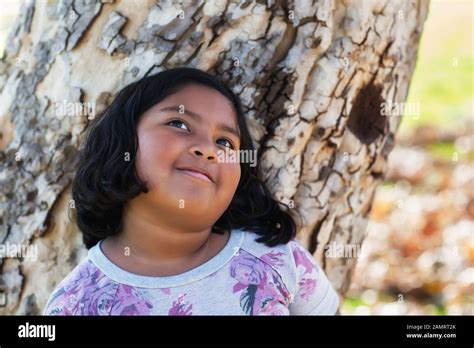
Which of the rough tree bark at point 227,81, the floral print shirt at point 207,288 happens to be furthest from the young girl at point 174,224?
the rough tree bark at point 227,81

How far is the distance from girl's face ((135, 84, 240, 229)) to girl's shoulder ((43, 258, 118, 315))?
0.21 meters

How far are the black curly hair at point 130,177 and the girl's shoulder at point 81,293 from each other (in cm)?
17

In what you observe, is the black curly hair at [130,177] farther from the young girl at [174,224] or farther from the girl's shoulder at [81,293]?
the girl's shoulder at [81,293]

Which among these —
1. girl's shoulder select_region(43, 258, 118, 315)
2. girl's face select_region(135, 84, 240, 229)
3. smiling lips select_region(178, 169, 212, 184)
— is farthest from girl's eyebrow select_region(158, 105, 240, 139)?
girl's shoulder select_region(43, 258, 118, 315)

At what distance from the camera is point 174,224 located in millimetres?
1920

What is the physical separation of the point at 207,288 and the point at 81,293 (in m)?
0.31

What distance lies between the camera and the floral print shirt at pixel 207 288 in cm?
190

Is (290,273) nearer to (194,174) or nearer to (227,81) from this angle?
(194,174)

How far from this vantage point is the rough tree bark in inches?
83.4

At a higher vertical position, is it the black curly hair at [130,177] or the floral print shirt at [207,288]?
the black curly hair at [130,177]

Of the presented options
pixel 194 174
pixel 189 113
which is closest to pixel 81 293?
pixel 194 174

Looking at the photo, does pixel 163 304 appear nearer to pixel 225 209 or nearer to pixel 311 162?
pixel 225 209
